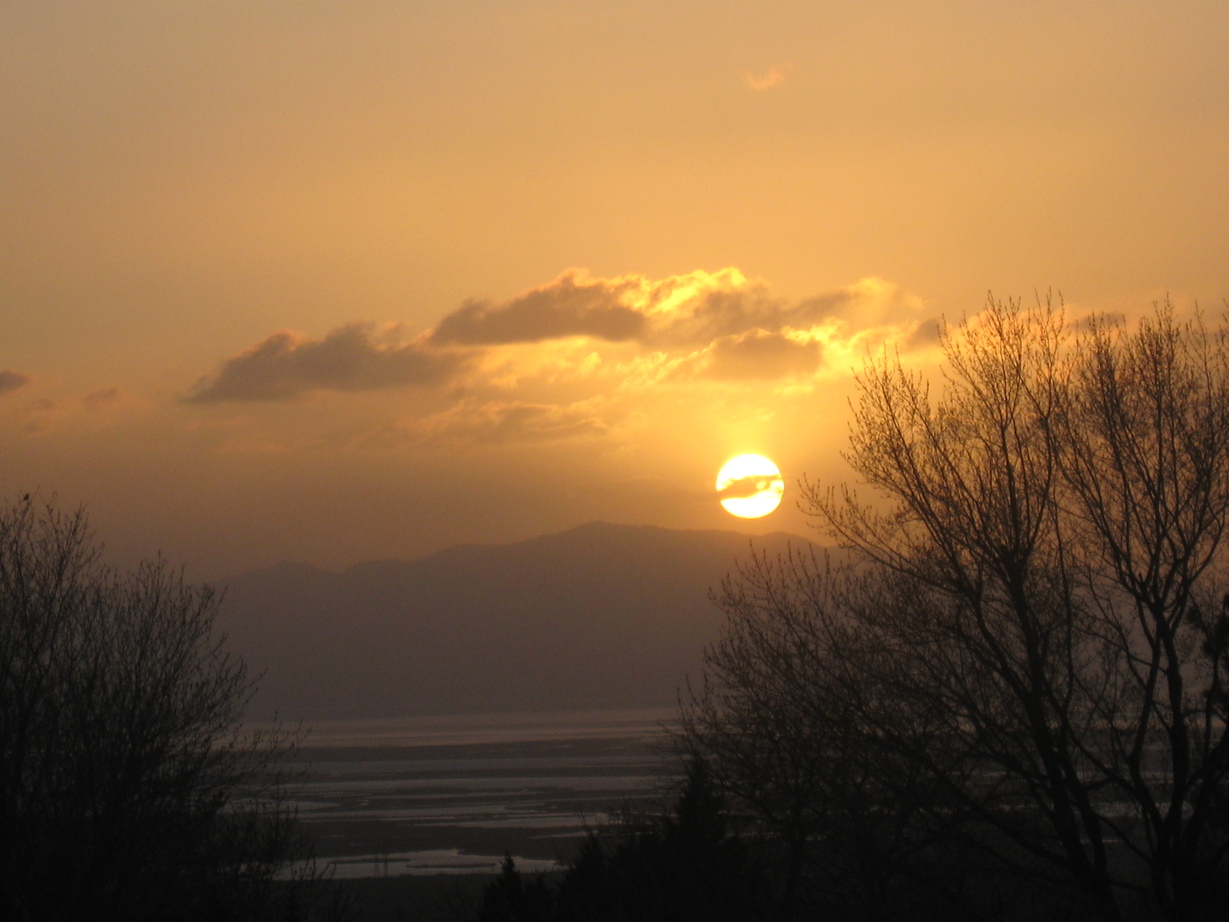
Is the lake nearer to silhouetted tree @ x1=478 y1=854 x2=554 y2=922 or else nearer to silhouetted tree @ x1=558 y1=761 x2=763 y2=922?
silhouetted tree @ x1=558 y1=761 x2=763 y2=922

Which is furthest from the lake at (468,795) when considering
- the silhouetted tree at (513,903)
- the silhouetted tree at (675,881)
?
the silhouetted tree at (513,903)

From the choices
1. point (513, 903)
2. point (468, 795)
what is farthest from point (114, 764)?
point (468, 795)

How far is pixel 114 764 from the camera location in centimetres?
1647

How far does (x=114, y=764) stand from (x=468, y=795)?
5655cm

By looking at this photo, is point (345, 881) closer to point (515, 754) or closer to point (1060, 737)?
point (1060, 737)

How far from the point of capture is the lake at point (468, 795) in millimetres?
46188

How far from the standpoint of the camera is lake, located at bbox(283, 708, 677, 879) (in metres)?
46.2

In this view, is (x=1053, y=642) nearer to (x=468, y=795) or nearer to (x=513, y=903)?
(x=513, y=903)

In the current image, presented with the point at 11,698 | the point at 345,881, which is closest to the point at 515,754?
the point at 345,881

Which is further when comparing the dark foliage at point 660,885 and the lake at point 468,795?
the lake at point 468,795

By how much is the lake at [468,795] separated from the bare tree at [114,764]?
17.6ft

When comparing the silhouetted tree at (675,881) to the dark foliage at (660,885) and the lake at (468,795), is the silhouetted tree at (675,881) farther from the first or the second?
the lake at (468,795)

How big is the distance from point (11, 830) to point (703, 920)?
8738mm

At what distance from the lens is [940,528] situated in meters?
16.7
